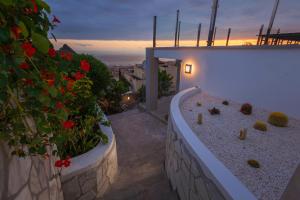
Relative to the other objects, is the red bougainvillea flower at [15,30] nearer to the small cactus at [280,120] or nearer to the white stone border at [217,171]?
the white stone border at [217,171]

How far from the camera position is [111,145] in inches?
131

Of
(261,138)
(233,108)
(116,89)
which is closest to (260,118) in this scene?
(233,108)

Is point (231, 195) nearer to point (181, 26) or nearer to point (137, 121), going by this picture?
point (137, 121)

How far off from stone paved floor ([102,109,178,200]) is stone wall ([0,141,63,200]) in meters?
1.39

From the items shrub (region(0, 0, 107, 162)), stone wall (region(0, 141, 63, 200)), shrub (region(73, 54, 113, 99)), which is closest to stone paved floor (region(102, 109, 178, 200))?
stone wall (region(0, 141, 63, 200))

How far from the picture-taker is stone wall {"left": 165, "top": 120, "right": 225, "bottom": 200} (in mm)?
2025

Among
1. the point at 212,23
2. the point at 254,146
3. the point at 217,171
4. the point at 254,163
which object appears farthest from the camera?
the point at 212,23

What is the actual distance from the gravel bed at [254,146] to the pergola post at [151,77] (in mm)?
4038

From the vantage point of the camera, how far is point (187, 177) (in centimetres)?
256

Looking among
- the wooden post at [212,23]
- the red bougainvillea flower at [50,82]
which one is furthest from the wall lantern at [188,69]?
the red bougainvillea flower at [50,82]

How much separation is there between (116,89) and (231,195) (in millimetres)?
8233

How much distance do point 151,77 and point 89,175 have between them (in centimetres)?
637

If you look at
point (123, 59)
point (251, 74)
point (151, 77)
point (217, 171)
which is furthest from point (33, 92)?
point (123, 59)

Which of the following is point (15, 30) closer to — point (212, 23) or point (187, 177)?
point (187, 177)
